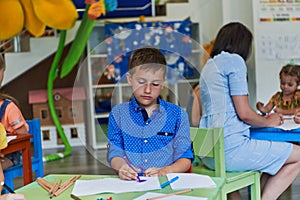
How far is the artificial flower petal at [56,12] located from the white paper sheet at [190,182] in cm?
60

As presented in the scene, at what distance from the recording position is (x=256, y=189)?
162 centimetres

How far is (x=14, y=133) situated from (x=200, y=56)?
133 cm

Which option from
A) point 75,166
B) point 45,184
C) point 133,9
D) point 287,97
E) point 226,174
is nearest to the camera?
point 45,184

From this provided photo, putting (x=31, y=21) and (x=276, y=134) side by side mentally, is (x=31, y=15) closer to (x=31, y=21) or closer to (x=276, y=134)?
(x=31, y=21)

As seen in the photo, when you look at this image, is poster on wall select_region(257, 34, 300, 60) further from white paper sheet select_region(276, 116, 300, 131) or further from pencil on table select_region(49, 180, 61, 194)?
pencil on table select_region(49, 180, 61, 194)

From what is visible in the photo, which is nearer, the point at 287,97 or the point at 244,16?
the point at 287,97

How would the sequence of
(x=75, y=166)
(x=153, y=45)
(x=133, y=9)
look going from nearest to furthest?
(x=153, y=45), (x=75, y=166), (x=133, y=9)

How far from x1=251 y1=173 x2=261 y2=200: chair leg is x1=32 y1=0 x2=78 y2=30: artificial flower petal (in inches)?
54.0

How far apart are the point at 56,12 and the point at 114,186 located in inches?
25.4

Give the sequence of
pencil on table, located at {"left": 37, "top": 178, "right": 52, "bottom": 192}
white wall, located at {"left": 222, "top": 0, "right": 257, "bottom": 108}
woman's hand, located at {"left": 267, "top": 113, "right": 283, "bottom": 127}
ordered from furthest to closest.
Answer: white wall, located at {"left": 222, "top": 0, "right": 257, "bottom": 108} → woman's hand, located at {"left": 267, "top": 113, "right": 283, "bottom": 127} → pencil on table, located at {"left": 37, "top": 178, "right": 52, "bottom": 192}

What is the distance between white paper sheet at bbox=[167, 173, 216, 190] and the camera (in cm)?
89

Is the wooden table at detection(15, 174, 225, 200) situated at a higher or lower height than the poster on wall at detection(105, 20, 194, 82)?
lower

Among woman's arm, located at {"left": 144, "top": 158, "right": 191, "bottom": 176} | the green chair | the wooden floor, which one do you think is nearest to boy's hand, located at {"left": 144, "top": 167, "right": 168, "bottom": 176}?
woman's arm, located at {"left": 144, "top": 158, "right": 191, "bottom": 176}

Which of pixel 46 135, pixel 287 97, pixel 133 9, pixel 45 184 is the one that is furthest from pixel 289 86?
pixel 46 135
